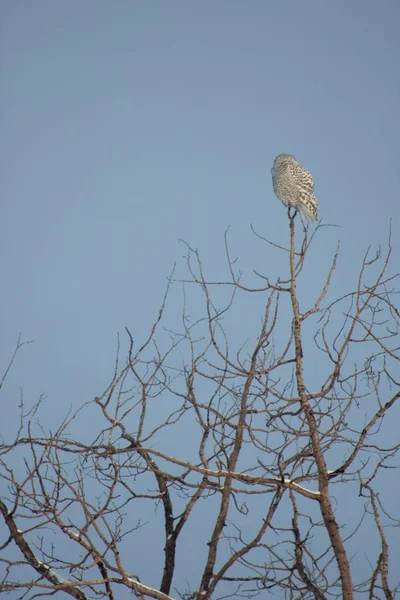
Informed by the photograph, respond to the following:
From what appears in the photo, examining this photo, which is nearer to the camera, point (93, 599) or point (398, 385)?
point (398, 385)

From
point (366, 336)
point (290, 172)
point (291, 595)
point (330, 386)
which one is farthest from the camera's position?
point (290, 172)

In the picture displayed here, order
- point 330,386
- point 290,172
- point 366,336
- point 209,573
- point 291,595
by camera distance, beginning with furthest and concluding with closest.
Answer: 1. point 290,172
2. point 291,595
3. point 209,573
4. point 366,336
5. point 330,386

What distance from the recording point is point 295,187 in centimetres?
600

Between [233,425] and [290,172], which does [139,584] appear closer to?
[233,425]

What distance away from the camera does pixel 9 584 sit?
7.90 ft

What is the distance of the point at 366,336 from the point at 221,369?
569 mm

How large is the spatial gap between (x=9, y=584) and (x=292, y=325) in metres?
1.39

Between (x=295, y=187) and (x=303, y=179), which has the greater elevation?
(x=303, y=179)

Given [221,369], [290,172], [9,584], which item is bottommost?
[9,584]

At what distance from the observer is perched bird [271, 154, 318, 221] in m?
6.01

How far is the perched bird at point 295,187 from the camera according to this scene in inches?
237

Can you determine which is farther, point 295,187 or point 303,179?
point 303,179

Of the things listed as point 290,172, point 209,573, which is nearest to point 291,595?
point 209,573

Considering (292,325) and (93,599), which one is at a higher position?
(292,325)
